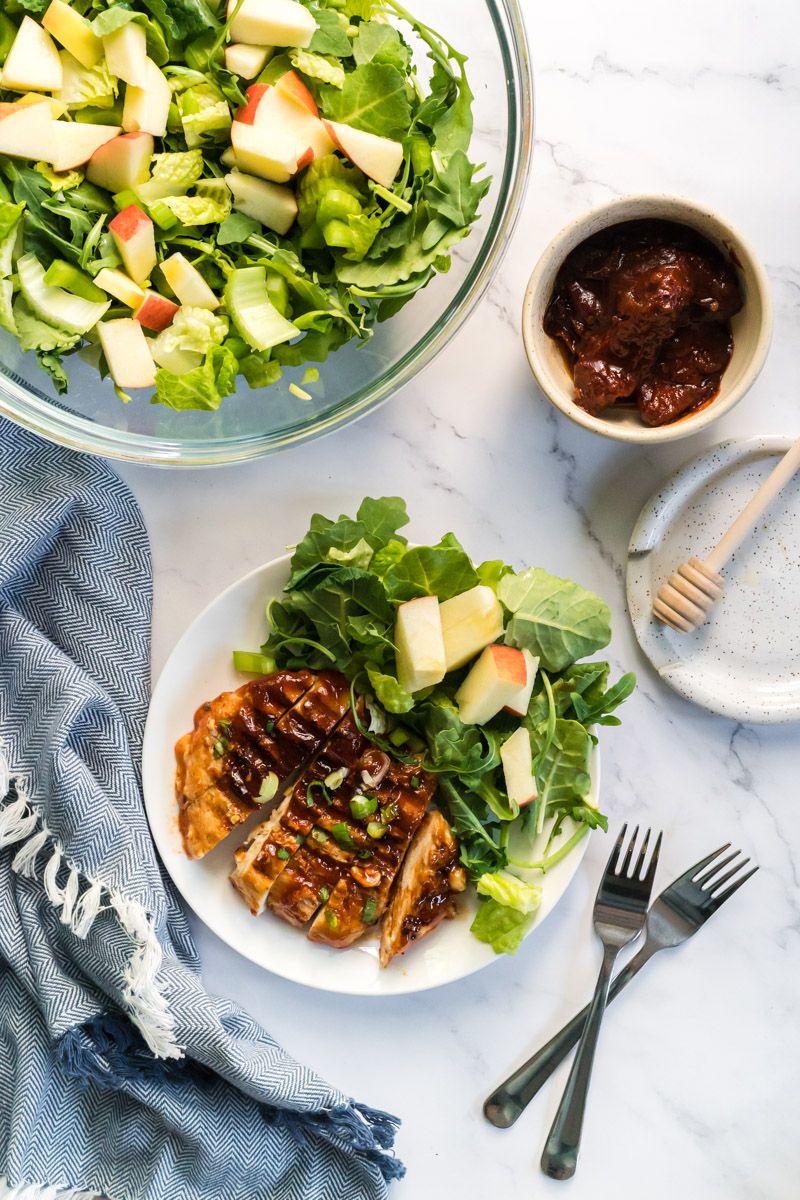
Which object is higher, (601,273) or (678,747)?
(601,273)

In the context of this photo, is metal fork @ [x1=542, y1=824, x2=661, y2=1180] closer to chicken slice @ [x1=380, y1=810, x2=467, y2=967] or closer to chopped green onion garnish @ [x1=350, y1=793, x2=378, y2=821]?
chicken slice @ [x1=380, y1=810, x2=467, y2=967]

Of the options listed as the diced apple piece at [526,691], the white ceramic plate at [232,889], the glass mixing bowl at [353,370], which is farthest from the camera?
the white ceramic plate at [232,889]

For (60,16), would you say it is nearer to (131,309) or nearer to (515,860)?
(131,309)

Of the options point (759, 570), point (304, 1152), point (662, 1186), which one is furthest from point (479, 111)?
point (662, 1186)

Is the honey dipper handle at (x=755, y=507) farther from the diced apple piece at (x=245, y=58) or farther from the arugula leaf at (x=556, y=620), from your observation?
the diced apple piece at (x=245, y=58)

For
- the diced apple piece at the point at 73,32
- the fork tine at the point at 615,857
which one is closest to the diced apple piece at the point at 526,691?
the fork tine at the point at 615,857

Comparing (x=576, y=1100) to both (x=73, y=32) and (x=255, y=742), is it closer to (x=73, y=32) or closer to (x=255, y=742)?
(x=255, y=742)
